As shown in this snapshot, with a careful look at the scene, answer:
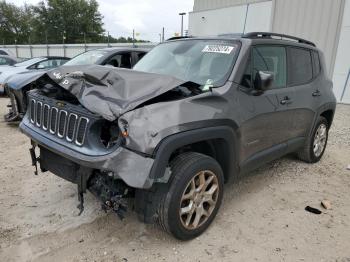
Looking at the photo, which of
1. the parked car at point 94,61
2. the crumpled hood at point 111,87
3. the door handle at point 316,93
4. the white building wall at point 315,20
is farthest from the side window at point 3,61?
the door handle at point 316,93

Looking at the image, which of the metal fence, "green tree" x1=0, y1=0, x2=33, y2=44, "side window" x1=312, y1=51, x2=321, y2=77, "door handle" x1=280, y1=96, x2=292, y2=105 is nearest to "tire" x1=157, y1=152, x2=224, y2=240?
"door handle" x1=280, y1=96, x2=292, y2=105

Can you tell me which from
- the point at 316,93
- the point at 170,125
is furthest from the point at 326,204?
the point at 170,125

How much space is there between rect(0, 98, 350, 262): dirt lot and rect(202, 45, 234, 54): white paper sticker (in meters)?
1.73

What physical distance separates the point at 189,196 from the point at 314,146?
311cm

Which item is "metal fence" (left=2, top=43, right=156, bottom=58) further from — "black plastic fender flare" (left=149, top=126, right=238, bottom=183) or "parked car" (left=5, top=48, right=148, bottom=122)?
"black plastic fender flare" (left=149, top=126, right=238, bottom=183)

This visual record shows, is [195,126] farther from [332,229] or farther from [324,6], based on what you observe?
[324,6]

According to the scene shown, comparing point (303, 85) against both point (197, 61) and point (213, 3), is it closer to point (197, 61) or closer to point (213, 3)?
point (197, 61)

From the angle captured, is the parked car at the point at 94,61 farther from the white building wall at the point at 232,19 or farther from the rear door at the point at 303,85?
the white building wall at the point at 232,19

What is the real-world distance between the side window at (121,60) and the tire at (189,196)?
16.2 feet

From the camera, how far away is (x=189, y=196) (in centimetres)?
295

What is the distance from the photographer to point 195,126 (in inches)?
112

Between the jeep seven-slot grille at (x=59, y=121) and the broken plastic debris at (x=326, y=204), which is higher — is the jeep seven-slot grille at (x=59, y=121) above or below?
above

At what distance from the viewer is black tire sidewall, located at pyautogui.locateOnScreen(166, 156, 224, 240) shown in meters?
2.75

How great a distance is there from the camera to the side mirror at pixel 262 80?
3.34 meters
